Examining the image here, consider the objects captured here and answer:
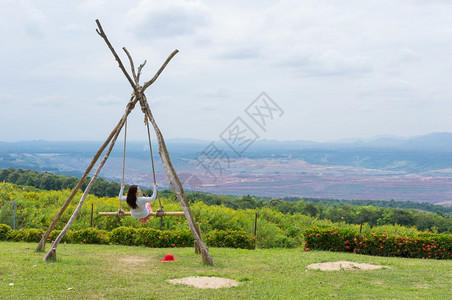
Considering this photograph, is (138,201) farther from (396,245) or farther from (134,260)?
(396,245)

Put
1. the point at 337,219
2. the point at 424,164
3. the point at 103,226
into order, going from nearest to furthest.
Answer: the point at 103,226 → the point at 337,219 → the point at 424,164

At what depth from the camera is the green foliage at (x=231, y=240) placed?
1198 cm

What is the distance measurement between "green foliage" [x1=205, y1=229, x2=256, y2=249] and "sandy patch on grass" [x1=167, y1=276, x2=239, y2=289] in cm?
479

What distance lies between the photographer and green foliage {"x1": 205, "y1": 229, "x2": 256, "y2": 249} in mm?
11977

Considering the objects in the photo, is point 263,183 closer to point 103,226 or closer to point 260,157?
point 260,157

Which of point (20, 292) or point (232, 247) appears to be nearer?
point (20, 292)

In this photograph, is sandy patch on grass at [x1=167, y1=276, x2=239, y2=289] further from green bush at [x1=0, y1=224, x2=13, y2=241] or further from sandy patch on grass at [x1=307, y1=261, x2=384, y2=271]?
green bush at [x1=0, y1=224, x2=13, y2=241]

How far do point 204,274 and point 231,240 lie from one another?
461 centimetres

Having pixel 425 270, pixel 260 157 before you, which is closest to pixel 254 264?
pixel 425 270

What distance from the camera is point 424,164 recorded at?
460 ft

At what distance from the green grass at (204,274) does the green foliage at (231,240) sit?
201 centimetres

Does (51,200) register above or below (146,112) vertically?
below

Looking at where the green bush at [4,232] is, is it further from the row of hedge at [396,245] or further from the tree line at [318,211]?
the tree line at [318,211]

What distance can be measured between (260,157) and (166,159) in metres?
91.2
